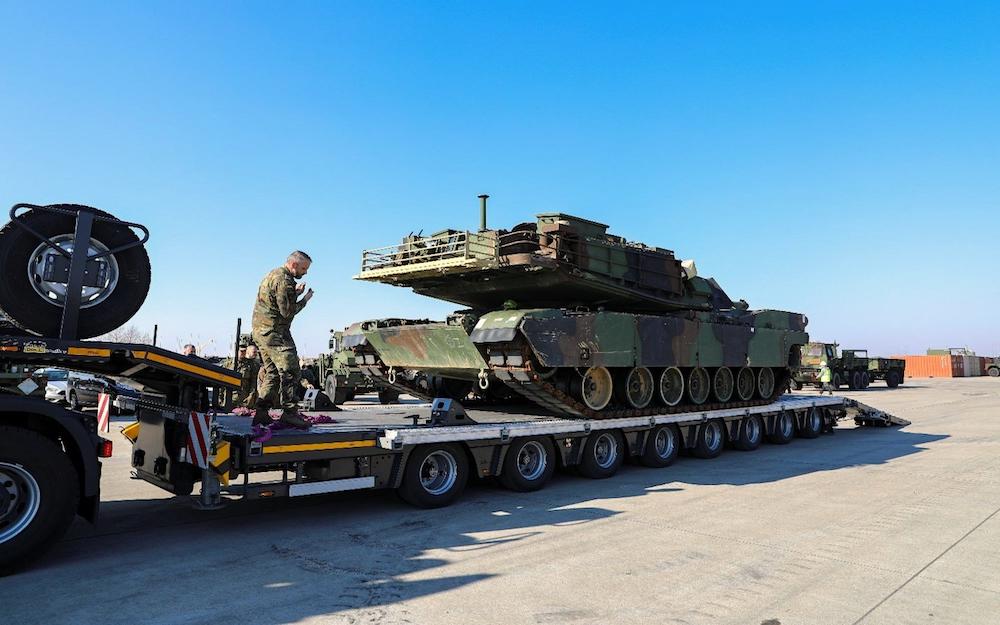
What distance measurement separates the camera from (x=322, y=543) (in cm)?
668

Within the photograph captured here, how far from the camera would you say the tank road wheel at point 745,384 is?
14.3 meters

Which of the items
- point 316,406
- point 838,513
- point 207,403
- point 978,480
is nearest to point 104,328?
point 207,403

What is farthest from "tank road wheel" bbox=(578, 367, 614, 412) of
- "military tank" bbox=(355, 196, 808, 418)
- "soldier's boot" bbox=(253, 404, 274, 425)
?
"soldier's boot" bbox=(253, 404, 274, 425)

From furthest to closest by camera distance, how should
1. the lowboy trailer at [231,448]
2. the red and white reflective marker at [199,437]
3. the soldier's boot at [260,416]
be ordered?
the soldier's boot at [260,416]
the red and white reflective marker at [199,437]
the lowboy trailer at [231,448]

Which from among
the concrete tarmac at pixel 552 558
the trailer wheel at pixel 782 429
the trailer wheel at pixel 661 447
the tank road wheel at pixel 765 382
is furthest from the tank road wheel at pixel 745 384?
the concrete tarmac at pixel 552 558

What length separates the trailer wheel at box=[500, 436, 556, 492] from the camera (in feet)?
30.0

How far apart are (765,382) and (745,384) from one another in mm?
833

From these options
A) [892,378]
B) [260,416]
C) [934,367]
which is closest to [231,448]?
[260,416]

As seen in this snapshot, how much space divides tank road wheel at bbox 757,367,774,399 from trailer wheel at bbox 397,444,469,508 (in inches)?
337

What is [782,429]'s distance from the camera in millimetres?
15234

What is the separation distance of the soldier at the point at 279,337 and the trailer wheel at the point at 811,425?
41.1 ft

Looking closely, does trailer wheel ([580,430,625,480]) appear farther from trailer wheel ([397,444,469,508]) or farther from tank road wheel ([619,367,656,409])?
trailer wheel ([397,444,469,508])

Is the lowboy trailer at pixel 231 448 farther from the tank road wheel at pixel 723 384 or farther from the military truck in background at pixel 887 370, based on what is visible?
the military truck in background at pixel 887 370

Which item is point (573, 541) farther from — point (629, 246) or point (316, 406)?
point (629, 246)
